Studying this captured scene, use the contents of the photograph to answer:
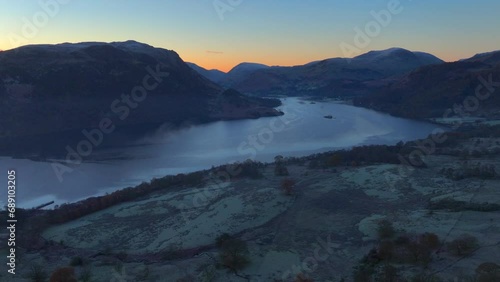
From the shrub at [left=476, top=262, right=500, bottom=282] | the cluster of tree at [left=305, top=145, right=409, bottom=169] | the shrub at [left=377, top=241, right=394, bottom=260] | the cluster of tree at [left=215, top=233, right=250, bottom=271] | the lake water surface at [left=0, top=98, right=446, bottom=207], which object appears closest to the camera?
the shrub at [left=476, top=262, right=500, bottom=282]

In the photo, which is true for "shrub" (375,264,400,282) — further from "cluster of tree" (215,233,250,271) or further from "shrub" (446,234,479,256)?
"cluster of tree" (215,233,250,271)

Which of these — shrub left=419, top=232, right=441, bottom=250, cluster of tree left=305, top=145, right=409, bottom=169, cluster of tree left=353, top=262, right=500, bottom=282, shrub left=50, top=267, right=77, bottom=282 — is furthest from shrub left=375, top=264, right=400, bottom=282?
cluster of tree left=305, top=145, right=409, bottom=169

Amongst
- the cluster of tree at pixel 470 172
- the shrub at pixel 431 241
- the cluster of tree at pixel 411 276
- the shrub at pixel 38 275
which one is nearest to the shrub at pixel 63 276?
the shrub at pixel 38 275

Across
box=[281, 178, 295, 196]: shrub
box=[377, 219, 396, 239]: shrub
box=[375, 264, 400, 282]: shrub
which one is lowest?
box=[375, 264, 400, 282]: shrub

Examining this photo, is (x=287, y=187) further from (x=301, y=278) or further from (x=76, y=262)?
(x=76, y=262)

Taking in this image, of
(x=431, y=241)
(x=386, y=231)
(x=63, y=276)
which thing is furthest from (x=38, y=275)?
(x=431, y=241)

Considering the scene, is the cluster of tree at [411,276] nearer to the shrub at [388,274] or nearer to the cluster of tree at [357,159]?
the shrub at [388,274]

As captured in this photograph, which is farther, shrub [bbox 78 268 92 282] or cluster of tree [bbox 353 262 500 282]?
shrub [bbox 78 268 92 282]
